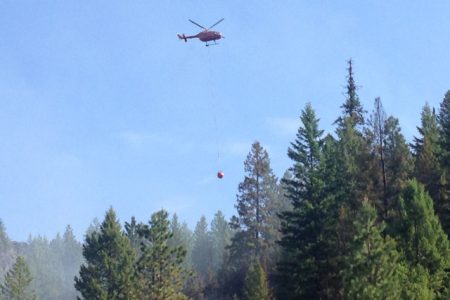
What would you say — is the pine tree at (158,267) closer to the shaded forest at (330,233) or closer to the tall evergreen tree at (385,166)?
the shaded forest at (330,233)

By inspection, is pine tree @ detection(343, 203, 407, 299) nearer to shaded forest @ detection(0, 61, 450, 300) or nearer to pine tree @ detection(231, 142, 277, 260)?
shaded forest @ detection(0, 61, 450, 300)

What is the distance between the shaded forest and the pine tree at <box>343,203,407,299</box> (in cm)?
6

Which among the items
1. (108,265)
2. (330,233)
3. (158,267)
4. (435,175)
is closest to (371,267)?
(330,233)

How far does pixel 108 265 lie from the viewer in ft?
239

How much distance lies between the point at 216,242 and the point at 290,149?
3708 inches

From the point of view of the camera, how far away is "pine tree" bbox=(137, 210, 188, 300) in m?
60.2

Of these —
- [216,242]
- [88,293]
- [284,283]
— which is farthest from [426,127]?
[216,242]

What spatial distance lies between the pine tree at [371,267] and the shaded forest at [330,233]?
0.19 ft

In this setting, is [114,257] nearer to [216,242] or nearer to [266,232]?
[266,232]

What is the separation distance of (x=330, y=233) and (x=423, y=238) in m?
10.2

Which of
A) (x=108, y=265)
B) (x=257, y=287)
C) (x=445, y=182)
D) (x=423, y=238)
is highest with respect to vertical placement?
(x=445, y=182)

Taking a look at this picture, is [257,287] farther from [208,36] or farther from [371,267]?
[208,36]

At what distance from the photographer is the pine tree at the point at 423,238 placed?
4509 cm

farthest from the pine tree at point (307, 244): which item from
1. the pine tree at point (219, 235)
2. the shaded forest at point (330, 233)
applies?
the pine tree at point (219, 235)
